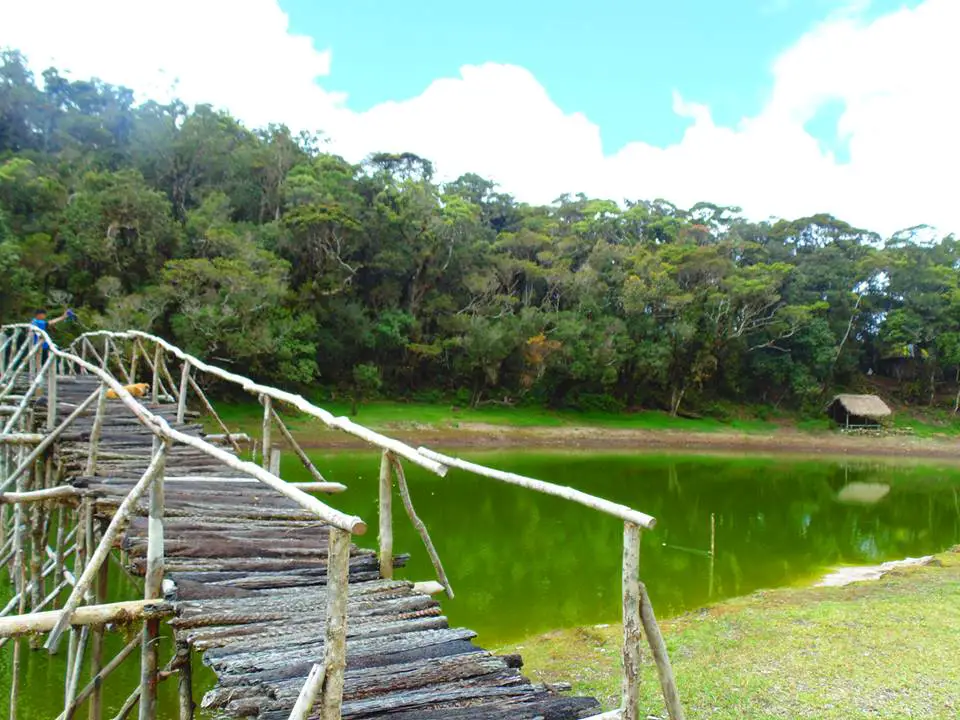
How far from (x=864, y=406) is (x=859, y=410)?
60cm

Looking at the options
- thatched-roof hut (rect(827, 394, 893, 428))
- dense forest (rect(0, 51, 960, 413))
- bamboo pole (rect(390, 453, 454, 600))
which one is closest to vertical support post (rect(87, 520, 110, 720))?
bamboo pole (rect(390, 453, 454, 600))

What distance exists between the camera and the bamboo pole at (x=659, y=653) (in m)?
3.19

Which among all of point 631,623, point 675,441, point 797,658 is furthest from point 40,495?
point 675,441

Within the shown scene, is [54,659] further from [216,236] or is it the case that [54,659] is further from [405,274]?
[405,274]

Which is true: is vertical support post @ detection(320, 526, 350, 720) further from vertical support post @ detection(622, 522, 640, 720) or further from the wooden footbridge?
vertical support post @ detection(622, 522, 640, 720)

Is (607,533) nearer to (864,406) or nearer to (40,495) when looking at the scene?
(40,495)

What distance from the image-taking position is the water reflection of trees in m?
11.8

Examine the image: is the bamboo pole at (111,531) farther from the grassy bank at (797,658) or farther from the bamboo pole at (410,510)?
the grassy bank at (797,658)

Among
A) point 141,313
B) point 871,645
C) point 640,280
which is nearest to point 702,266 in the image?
point 640,280

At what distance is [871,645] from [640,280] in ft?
97.2

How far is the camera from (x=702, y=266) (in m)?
38.0

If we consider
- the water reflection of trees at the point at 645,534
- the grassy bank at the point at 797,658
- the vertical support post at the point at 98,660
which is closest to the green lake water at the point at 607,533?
the water reflection of trees at the point at 645,534

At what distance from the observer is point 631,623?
308 cm

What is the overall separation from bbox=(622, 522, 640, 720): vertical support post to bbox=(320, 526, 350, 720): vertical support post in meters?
1.24
